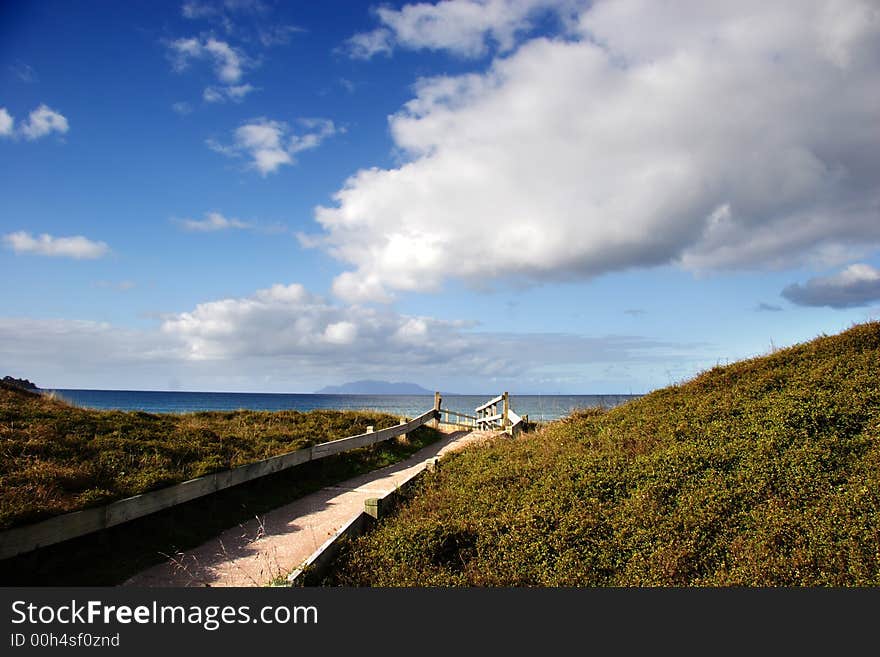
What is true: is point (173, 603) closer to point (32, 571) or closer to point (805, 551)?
point (32, 571)

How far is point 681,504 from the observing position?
830cm

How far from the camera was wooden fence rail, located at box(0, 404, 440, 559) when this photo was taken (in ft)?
22.7

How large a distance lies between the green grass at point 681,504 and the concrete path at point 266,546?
4.39 ft

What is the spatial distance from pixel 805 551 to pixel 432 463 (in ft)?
28.3

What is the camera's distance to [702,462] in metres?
9.47

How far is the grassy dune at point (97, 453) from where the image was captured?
311 inches

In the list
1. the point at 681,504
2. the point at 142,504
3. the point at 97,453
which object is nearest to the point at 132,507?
the point at 142,504

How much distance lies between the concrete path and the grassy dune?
1.46 metres

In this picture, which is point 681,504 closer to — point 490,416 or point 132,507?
point 132,507

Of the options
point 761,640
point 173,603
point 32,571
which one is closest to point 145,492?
point 32,571

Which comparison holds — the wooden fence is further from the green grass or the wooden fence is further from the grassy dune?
the green grass

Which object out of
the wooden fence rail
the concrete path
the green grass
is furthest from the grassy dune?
the green grass

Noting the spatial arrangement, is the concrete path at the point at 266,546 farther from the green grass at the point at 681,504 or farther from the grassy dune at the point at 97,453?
the grassy dune at the point at 97,453

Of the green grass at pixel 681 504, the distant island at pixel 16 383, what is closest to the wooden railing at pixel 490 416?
the green grass at pixel 681 504
